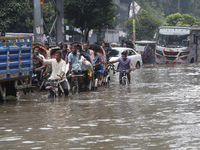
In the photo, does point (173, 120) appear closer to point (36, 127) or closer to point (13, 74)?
point (36, 127)

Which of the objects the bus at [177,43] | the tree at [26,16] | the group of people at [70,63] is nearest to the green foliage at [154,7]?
the tree at [26,16]

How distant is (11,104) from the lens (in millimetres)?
10555

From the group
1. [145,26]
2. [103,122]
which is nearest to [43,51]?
[103,122]

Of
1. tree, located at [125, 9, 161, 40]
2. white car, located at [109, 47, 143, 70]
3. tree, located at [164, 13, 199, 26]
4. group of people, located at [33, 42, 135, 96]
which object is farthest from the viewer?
tree, located at [164, 13, 199, 26]

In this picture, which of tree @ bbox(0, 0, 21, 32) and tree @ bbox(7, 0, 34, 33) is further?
tree @ bbox(7, 0, 34, 33)

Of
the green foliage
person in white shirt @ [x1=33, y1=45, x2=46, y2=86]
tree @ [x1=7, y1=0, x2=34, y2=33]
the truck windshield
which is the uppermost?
the green foliage

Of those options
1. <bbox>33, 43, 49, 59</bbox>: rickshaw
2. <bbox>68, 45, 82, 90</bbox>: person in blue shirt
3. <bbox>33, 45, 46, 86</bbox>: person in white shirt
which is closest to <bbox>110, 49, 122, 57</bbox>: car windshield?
<bbox>33, 43, 49, 59</bbox>: rickshaw

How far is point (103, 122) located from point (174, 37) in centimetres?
2264

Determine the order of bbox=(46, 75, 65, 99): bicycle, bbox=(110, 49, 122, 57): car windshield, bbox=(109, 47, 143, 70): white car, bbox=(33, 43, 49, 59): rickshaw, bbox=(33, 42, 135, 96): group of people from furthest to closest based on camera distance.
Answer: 1. bbox=(109, 47, 143, 70): white car
2. bbox=(110, 49, 122, 57): car windshield
3. bbox=(33, 43, 49, 59): rickshaw
4. bbox=(33, 42, 135, 96): group of people
5. bbox=(46, 75, 65, 99): bicycle

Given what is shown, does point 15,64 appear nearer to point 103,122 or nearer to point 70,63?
point 70,63

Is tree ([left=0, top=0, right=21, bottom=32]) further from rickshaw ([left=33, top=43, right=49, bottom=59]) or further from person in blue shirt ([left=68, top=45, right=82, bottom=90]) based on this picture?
person in blue shirt ([left=68, top=45, right=82, bottom=90])

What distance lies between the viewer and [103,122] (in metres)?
7.55

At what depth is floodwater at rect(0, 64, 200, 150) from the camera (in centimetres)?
586

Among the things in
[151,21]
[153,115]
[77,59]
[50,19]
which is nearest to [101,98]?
[77,59]
